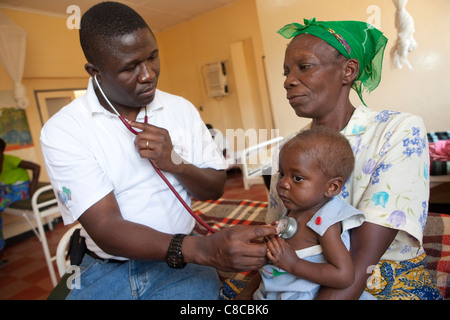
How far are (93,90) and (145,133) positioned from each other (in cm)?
32

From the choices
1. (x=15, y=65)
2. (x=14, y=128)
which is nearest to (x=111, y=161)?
(x=15, y=65)

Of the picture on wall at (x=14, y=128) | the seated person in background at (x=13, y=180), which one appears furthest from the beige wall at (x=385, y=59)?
the picture on wall at (x=14, y=128)

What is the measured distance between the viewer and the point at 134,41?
0.83 m

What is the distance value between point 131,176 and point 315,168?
66 cm

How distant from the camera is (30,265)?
3.47 meters

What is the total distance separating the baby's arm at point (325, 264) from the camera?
74cm

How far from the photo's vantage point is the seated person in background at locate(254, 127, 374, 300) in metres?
0.75

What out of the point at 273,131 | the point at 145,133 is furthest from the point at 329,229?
the point at 145,133

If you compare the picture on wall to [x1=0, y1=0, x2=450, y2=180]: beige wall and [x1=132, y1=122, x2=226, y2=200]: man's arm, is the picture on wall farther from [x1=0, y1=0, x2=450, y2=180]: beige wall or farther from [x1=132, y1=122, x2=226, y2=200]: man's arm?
[x1=132, y1=122, x2=226, y2=200]: man's arm

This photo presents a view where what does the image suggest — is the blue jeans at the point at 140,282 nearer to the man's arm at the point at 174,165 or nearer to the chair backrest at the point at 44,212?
the man's arm at the point at 174,165

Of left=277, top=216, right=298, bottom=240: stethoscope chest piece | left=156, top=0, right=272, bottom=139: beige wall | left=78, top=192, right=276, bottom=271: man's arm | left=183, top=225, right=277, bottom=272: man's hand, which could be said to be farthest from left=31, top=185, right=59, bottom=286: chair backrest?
left=277, top=216, right=298, bottom=240: stethoscope chest piece

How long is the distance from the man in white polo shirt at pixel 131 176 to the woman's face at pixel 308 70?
403 mm

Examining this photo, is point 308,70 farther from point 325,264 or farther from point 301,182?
point 325,264

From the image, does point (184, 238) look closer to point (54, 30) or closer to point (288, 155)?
point (288, 155)
